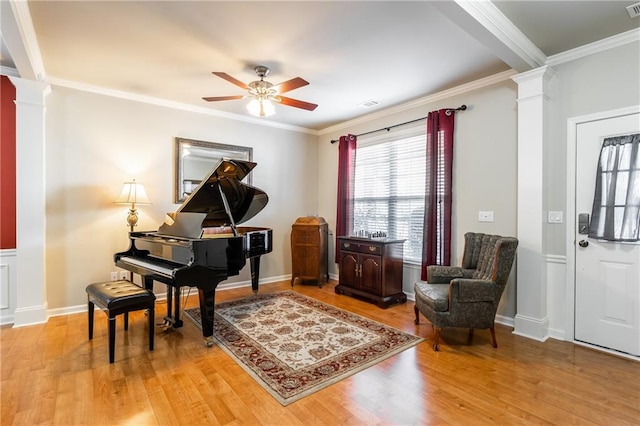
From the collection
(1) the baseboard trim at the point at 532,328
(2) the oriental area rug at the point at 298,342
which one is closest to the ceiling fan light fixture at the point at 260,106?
(2) the oriental area rug at the point at 298,342

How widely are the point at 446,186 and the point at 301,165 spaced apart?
106 inches

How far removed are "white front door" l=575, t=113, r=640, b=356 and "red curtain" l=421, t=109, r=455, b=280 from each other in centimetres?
123

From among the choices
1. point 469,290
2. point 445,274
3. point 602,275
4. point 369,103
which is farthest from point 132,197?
point 602,275

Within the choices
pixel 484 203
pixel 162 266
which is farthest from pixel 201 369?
pixel 484 203

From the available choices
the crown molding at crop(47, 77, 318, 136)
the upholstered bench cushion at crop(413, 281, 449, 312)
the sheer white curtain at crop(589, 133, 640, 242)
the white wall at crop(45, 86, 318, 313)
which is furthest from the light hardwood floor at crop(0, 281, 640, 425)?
the crown molding at crop(47, 77, 318, 136)

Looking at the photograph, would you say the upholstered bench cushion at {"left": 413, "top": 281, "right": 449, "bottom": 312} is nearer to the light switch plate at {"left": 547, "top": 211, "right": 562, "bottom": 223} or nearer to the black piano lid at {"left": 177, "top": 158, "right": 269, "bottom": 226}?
the light switch plate at {"left": 547, "top": 211, "right": 562, "bottom": 223}

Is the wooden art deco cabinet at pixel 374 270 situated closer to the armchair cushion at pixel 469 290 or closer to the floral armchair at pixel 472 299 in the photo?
the floral armchair at pixel 472 299

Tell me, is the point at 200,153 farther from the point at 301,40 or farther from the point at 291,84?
the point at 301,40

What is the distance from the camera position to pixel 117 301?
2451mm

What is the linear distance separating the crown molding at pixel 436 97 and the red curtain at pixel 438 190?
0.23 metres

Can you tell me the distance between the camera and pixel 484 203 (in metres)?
3.55

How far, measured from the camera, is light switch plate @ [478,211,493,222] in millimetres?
3494

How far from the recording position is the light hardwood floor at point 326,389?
6.01 ft

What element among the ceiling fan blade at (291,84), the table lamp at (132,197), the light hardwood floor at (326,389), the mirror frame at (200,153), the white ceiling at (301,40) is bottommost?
the light hardwood floor at (326,389)
